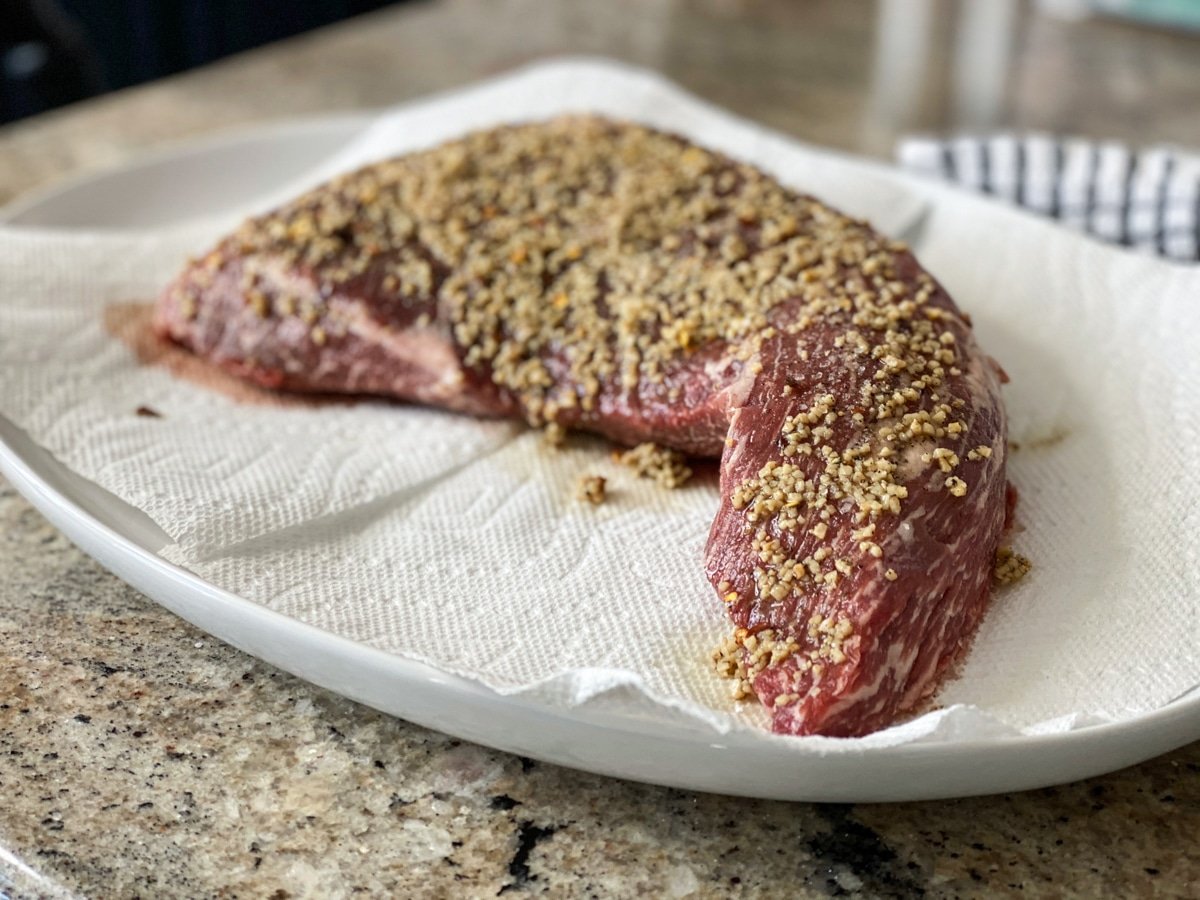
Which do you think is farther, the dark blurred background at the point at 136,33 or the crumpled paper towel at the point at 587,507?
the dark blurred background at the point at 136,33

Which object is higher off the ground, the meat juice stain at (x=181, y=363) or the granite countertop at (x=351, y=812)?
the meat juice stain at (x=181, y=363)

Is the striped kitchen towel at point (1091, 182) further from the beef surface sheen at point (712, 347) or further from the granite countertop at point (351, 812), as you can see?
the granite countertop at point (351, 812)

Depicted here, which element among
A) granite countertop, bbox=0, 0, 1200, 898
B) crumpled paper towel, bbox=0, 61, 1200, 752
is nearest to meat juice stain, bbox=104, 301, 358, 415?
crumpled paper towel, bbox=0, 61, 1200, 752

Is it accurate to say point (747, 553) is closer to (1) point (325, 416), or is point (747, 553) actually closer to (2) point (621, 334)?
(2) point (621, 334)

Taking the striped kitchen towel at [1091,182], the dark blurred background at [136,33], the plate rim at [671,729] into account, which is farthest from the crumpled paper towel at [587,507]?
the dark blurred background at [136,33]

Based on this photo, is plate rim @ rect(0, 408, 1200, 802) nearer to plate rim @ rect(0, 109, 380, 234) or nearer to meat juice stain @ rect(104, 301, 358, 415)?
meat juice stain @ rect(104, 301, 358, 415)

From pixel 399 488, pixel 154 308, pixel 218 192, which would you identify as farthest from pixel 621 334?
pixel 218 192

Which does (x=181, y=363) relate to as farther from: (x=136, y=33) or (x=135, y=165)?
(x=136, y=33)

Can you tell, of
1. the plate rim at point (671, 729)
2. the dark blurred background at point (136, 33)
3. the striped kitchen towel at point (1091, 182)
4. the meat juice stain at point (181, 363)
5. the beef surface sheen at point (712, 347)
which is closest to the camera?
the plate rim at point (671, 729)
